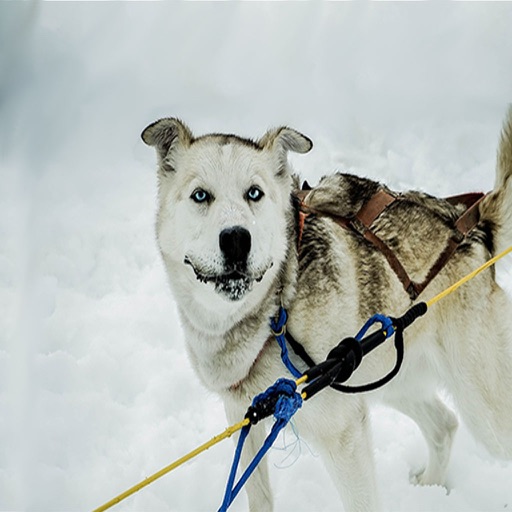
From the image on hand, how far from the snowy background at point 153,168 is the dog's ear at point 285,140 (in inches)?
50.6

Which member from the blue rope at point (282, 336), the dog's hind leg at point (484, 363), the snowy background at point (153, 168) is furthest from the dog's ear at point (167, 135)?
the snowy background at point (153, 168)

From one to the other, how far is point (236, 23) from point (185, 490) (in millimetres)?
5109

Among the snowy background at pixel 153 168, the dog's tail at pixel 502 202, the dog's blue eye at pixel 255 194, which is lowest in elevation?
the dog's tail at pixel 502 202

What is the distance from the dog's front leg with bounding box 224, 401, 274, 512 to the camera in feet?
7.98

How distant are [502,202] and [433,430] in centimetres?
133

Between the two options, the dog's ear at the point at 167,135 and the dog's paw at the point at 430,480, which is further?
the dog's paw at the point at 430,480

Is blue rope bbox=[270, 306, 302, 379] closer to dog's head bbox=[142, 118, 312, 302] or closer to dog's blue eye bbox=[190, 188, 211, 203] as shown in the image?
dog's head bbox=[142, 118, 312, 302]

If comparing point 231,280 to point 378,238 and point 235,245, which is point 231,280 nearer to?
point 235,245

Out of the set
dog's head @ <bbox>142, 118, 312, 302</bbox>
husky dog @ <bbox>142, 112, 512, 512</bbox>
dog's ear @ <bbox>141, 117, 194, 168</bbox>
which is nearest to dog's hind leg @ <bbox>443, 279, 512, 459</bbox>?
husky dog @ <bbox>142, 112, 512, 512</bbox>

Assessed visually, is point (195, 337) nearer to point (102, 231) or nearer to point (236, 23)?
point (102, 231)

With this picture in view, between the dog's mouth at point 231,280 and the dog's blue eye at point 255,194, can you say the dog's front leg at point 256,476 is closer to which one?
the dog's mouth at point 231,280

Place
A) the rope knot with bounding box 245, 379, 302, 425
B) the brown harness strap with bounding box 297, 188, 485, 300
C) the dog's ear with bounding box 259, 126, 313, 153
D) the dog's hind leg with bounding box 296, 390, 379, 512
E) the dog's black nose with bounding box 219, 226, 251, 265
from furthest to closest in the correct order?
the brown harness strap with bounding box 297, 188, 485, 300 < the dog's ear with bounding box 259, 126, 313, 153 < the dog's hind leg with bounding box 296, 390, 379, 512 < the dog's black nose with bounding box 219, 226, 251, 265 < the rope knot with bounding box 245, 379, 302, 425

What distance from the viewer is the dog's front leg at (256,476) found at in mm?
2432

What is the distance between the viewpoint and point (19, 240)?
467cm
